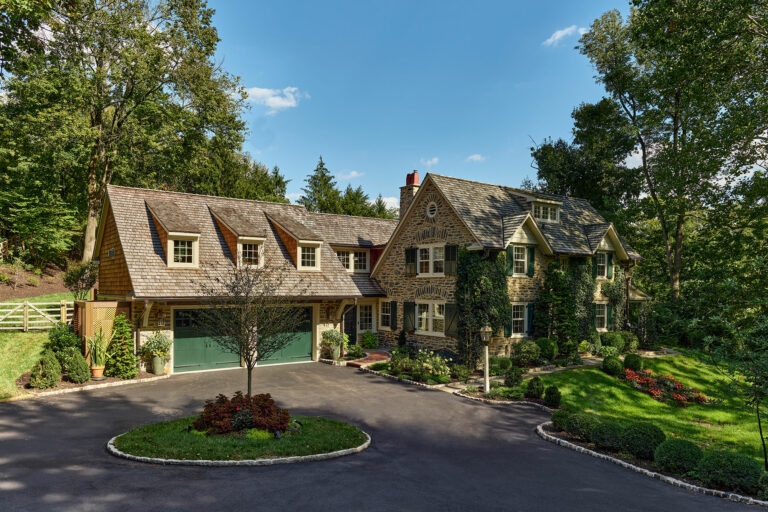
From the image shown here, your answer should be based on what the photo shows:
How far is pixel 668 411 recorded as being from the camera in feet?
61.9

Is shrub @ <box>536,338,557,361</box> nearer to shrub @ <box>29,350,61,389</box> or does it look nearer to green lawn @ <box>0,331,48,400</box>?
shrub @ <box>29,350,61,389</box>

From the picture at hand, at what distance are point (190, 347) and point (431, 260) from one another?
1259 cm

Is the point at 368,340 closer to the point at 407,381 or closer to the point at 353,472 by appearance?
the point at 407,381

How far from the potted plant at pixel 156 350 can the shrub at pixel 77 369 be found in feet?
7.05

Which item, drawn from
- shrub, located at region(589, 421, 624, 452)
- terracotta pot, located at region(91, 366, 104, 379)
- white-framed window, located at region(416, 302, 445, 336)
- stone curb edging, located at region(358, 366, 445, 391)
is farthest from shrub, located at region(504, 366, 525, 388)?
terracotta pot, located at region(91, 366, 104, 379)

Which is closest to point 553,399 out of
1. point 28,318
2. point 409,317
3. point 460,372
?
point 460,372

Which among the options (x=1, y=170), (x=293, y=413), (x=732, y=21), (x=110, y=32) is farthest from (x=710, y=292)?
(x=1, y=170)

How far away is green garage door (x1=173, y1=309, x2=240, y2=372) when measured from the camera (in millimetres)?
20156

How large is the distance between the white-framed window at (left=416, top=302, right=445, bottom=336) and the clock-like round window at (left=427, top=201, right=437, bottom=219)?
4748mm

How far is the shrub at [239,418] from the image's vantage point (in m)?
11.2

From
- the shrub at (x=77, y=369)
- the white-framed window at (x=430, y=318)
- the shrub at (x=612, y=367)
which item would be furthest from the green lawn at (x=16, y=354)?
the shrub at (x=612, y=367)

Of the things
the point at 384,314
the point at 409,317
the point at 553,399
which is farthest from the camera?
the point at 384,314

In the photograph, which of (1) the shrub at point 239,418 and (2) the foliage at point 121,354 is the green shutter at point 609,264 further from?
(2) the foliage at point 121,354

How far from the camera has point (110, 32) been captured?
94.9 ft
